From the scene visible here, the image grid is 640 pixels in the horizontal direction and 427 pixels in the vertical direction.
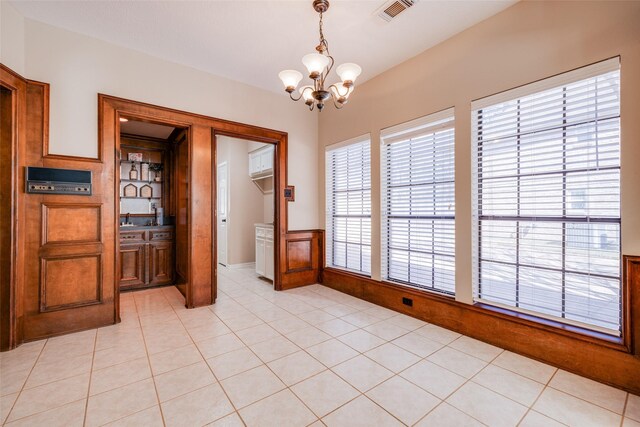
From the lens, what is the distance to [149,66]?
3395 millimetres

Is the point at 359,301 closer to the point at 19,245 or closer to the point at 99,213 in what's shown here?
the point at 99,213

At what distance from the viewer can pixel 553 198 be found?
236 cm

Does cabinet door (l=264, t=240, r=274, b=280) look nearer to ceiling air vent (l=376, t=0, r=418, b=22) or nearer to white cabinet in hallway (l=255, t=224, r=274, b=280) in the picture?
white cabinet in hallway (l=255, t=224, r=274, b=280)

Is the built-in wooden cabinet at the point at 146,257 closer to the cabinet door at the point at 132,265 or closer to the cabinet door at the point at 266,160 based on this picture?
the cabinet door at the point at 132,265

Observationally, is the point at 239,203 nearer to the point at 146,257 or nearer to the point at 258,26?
the point at 146,257

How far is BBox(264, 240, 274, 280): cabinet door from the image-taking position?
15.9 feet

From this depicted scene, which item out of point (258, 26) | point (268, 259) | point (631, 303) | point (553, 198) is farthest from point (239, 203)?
point (631, 303)

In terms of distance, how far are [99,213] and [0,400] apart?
1765mm

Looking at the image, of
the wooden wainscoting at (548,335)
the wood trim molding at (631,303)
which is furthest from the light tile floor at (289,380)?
the wood trim molding at (631,303)

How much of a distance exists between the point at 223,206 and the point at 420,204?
4.75 metres

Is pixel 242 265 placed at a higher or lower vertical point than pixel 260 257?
lower

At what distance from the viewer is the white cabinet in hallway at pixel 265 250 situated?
4.87 m

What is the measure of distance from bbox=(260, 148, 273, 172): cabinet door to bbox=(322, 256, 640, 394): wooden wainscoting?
3.37m

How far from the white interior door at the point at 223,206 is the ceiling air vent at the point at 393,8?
15.4ft
